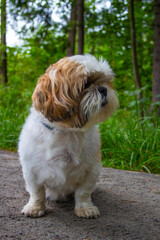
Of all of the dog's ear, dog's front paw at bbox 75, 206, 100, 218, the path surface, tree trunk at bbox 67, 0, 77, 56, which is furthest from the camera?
tree trunk at bbox 67, 0, 77, 56

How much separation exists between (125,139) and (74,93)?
103 inches

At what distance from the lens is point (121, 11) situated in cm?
639

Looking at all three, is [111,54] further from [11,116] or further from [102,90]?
[102,90]

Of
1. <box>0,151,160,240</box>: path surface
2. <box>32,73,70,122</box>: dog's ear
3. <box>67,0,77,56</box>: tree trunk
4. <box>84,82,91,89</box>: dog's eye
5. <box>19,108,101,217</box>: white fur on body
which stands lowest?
<box>0,151,160,240</box>: path surface

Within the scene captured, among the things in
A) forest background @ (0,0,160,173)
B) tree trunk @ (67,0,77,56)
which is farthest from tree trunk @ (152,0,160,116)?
tree trunk @ (67,0,77,56)

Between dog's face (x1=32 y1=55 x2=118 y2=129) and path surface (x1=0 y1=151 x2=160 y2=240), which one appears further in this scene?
dog's face (x1=32 y1=55 x2=118 y2=129)

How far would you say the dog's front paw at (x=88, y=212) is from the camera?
2.49 m

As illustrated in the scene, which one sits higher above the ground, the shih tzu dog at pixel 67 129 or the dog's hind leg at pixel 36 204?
the shih tzu dog at pixel 67 129

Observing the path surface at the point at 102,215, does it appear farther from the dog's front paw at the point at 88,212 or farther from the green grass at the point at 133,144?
the green grass at the point at 133,144

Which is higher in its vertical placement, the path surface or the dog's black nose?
the dog's black nose

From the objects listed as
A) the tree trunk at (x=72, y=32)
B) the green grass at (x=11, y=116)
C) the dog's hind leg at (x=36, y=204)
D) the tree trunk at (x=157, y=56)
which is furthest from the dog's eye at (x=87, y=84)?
the tree trunk at (x=72, y=32)

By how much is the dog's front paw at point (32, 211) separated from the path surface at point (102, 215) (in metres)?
0.05

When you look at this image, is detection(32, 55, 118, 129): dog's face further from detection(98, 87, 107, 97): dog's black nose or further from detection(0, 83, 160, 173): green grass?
detection(0, 83, 160, 173): green grass

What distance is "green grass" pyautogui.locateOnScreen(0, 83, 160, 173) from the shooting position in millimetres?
4316
